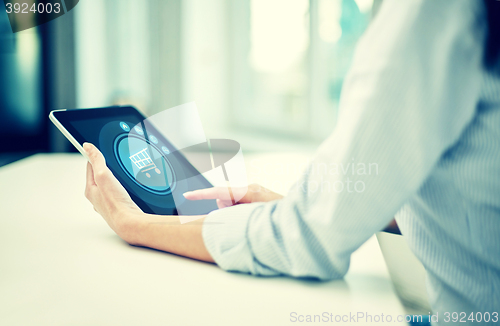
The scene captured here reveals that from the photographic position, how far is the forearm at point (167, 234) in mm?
415

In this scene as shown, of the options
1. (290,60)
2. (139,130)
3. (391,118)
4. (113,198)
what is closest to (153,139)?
(139,130)

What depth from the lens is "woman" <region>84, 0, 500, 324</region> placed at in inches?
11.6

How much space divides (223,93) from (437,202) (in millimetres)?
340

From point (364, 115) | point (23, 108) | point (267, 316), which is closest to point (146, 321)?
point (267, 316)

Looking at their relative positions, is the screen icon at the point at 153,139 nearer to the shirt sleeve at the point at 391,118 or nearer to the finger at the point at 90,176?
the finger at the point at 90,176

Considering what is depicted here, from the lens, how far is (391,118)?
0.30m

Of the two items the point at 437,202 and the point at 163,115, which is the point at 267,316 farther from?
the point at 163,115

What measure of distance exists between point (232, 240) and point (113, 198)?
0.60 feet

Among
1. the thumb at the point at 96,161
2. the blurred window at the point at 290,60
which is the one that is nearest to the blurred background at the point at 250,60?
the blurred window at the point at 290,60

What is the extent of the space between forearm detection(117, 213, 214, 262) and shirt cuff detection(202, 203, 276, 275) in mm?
15

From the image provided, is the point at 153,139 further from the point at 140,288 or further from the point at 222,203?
the point at 140,288

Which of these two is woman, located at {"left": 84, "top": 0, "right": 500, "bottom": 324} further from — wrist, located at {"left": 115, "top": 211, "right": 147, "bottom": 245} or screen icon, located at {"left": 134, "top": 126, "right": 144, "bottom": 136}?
screen icon, located at {"left": 134, "top": 126, "right": 144, "bottom": 136}

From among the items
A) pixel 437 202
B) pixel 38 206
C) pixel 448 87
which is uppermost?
pixel 448 87

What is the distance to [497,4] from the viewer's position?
31 cm
